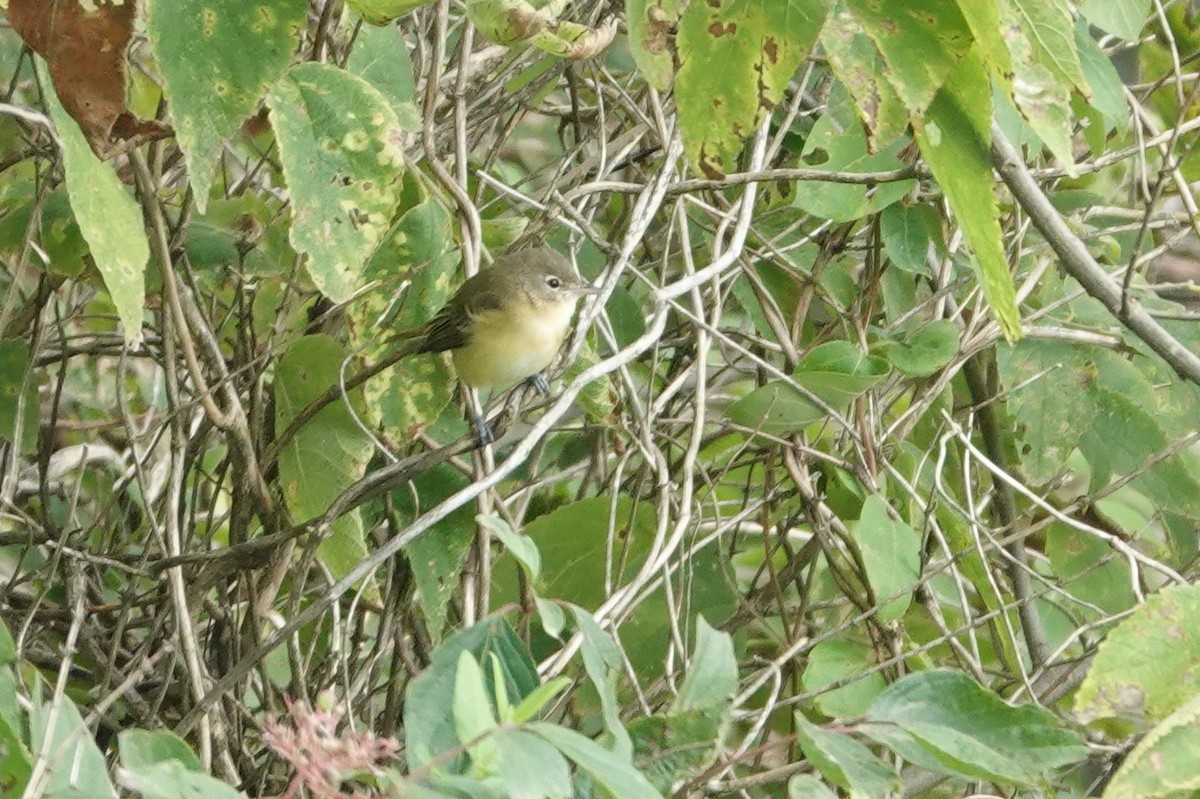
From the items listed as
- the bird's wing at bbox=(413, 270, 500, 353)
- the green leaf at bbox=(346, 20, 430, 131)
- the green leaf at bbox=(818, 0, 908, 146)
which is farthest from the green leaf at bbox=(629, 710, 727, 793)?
the green leaf at bbox=(346, 20, 430, 131)

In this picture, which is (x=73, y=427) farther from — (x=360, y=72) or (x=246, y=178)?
(x=360, y=72)

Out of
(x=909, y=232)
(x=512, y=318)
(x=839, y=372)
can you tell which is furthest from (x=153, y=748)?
(x=909, y=232)

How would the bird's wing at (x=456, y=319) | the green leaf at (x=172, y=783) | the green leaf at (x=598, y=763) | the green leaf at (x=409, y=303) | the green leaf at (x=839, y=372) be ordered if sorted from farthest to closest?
the green leaf at (x=839, y=372), the bird's wing at (x=456, y=319), the green leaf at (x=409, y=303), the green leaf at (x=598, y=763), the green leaf at (x=172, y=783)

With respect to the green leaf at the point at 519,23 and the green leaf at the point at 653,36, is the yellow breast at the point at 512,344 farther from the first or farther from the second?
the green leaf at the point at 653,36

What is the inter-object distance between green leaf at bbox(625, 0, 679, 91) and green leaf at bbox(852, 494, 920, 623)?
1.29m

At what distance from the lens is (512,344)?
10.3ft

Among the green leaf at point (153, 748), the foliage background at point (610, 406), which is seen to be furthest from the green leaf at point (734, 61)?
the green leaf at point (153, 748)

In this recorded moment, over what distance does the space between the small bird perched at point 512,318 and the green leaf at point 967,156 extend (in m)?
1.32

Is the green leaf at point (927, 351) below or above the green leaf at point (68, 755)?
below

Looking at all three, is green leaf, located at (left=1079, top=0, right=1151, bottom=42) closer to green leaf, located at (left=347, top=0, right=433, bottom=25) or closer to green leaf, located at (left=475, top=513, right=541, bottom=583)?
green leaf, located at (left=347, top=0, right=433, bottom=25)

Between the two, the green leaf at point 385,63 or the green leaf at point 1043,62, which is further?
the green leaf at point 385,63

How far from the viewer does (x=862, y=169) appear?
8.82ft

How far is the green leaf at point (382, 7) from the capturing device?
1732mm

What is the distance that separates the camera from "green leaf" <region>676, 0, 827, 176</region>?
1289mm
